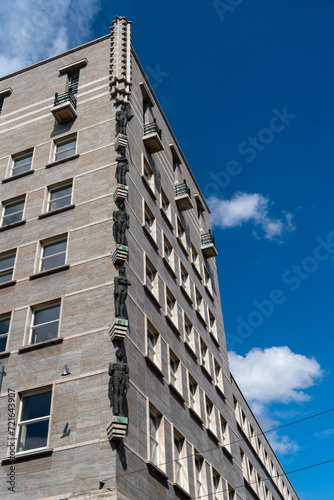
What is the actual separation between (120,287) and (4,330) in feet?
21.1

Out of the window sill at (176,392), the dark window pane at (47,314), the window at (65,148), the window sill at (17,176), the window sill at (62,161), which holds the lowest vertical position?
the window sill at (176,392)

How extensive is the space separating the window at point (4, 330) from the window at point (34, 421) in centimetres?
337

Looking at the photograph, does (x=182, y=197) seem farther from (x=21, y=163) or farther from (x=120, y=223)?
(x=120, y=223)

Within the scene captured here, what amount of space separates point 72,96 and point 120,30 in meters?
6.58

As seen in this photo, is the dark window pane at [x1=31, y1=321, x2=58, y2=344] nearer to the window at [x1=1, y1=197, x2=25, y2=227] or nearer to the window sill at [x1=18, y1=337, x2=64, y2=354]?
the window sill at [x1=18, y1=337, x2=64, y2=354]

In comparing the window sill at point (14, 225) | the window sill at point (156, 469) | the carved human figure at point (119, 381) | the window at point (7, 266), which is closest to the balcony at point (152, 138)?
the window sill at point (14, 225)

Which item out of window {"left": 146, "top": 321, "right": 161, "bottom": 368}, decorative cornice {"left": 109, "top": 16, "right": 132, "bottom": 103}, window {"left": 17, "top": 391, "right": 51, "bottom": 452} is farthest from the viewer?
decorative cornice {"left": 109, "top": 16, "right": 132, "bottom": 103}

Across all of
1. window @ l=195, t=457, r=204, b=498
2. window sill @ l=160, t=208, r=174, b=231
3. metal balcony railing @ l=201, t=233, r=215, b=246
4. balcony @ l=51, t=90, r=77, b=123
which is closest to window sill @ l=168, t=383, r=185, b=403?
window @ l=195, t=457, r=204, b=498

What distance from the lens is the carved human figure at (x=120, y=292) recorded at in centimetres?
2497

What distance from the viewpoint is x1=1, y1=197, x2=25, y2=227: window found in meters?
32.8

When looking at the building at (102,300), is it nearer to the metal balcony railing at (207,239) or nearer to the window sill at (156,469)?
the window sill at (156,469)

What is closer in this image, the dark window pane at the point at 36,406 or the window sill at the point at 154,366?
the dark window pane at the point at 36,406

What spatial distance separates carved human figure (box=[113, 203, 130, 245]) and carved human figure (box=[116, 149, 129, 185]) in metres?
2.00

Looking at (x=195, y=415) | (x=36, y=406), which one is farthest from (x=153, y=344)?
(x=36, y=406)
